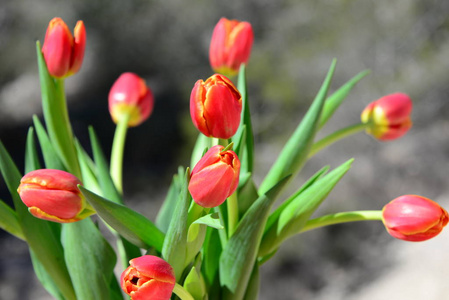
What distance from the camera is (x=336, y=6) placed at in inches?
44.9

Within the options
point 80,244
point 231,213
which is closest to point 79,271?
point 80,244

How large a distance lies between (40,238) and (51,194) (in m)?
0.11

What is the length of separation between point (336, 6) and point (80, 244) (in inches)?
33.6

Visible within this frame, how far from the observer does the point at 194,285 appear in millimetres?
409

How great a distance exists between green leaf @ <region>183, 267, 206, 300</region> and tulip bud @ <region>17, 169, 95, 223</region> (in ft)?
0.30

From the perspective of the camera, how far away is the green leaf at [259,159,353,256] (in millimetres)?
432

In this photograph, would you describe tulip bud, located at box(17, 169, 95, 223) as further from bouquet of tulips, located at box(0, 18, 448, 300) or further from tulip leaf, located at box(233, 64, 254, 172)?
tulip leaf, located at box(233, 64, 254, 172)

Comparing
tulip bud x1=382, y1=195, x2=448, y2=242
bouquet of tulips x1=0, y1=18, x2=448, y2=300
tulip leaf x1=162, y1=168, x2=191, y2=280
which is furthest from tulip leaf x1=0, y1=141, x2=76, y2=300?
tulip bud x1=382, y1=195, x2=448, y2=242

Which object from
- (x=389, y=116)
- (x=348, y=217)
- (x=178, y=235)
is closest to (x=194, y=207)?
(x=178, y=235)

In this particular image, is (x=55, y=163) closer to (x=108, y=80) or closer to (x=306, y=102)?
(x=108, y=80)

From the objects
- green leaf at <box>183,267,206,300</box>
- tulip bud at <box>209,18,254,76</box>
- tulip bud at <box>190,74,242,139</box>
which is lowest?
green leaf at <box>183,267,206,300</box>

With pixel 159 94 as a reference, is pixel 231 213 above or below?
below

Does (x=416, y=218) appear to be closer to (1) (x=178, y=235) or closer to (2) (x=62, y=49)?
(1) (x=178, y=235)

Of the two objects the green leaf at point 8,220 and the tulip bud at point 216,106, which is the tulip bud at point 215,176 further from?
the green leaf at point 8,220
